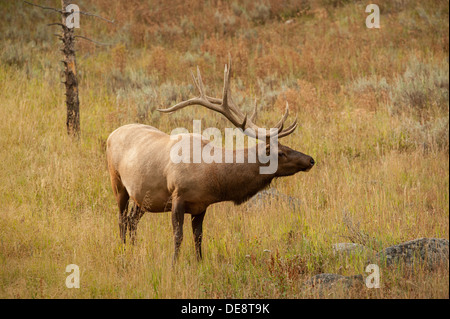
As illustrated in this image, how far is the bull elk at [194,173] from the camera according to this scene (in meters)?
5.59

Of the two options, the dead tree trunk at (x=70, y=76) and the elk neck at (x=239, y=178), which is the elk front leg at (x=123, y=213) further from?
the dead tree trunk at (x=70, y=76)

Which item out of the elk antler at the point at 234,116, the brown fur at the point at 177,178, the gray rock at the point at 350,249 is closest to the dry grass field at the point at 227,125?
the gray rock at the point at 350,249

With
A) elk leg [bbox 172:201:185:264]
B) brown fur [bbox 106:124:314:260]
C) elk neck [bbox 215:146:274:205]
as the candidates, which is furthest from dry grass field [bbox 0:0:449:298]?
elk neck [bbox 215:146:274:205]

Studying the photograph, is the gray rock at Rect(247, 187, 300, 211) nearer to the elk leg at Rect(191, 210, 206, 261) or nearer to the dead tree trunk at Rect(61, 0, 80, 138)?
the elk leg at Rect(191, 210, 206, 261)

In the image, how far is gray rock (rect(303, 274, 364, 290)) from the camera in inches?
180

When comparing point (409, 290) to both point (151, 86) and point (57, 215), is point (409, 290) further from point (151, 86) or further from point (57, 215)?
point (151, 86)

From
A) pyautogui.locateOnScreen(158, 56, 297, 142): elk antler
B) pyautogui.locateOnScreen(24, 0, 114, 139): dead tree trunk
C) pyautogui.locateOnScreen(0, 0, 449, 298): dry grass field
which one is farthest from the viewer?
pyautogui.locateOnScreen(24, 0, 114, 139): dead tree trunk

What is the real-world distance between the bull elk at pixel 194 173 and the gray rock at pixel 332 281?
128 cm

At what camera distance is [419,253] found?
15.8ft

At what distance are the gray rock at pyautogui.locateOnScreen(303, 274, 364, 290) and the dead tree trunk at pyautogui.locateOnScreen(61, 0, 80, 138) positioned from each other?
6.11 metres

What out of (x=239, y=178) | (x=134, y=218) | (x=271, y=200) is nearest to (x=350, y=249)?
(x=239, y=178)

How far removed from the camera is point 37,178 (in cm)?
787

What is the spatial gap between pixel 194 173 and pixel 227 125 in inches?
192
